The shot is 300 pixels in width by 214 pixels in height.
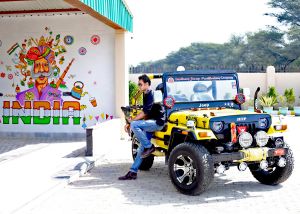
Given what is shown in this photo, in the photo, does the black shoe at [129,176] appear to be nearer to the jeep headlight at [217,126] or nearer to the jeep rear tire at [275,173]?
the jeep headlight at [217,126]

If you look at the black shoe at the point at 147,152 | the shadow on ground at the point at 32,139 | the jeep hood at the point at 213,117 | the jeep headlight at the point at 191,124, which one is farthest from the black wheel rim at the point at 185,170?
the shadow on ground at the point at 32,139

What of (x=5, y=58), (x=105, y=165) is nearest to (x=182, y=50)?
(x=5, y=58)

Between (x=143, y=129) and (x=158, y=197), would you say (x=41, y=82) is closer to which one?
(x=143, y=129)

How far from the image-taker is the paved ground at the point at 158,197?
6828mm

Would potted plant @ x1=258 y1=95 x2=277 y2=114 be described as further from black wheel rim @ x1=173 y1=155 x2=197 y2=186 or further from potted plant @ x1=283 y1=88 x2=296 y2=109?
black wheel rim @ x1=173 y1=155 x2=197 y2=186

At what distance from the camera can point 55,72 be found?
48.8 feet

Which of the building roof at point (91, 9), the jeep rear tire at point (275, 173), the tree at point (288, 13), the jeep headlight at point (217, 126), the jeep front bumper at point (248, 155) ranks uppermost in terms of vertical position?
the tree at point (288, 13)

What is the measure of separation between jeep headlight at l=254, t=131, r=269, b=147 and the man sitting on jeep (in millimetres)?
1677

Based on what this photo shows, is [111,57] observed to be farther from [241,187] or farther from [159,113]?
[241,187]

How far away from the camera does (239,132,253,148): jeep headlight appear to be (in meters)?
7.62

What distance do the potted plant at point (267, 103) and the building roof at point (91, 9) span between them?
41.7 feet

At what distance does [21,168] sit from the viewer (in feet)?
31.1

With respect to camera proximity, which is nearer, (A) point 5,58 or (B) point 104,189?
(B) point 104,189

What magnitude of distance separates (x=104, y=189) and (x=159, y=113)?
159 cm
